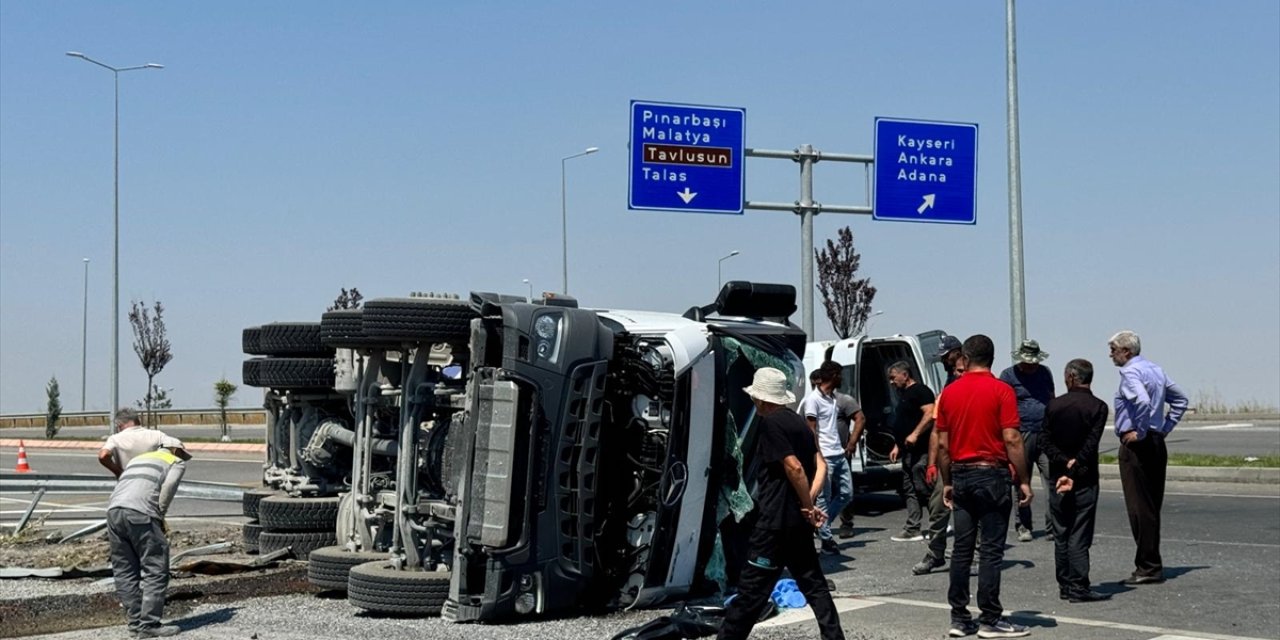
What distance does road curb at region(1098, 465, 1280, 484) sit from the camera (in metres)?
20.0

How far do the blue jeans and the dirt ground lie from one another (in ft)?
18.4

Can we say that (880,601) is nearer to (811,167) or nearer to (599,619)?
(599,619)

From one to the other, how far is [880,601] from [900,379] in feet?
13.0

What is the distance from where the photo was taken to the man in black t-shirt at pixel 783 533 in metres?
7.88

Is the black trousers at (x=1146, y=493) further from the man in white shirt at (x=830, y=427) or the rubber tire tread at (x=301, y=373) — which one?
the rubber tire tread at (x=301, y=373)

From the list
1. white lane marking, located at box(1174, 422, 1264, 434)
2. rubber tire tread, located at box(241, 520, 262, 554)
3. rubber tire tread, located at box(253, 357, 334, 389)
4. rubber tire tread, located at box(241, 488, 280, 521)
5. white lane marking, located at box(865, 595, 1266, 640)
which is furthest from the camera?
white lane marking, located at box(1174, 422, 1264, 434)

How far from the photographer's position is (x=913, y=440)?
43.4 feet

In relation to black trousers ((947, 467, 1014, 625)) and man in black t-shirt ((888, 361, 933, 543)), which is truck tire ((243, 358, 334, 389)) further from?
black trousers ((947, 467, 1014, 625))

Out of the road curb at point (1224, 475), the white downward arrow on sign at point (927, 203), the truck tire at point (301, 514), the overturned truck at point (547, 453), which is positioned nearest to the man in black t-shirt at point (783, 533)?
the overturned truck at point (547, 453)

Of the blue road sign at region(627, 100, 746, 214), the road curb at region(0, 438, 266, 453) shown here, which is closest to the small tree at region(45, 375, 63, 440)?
the road curb at region(0, 438, 266, 453)

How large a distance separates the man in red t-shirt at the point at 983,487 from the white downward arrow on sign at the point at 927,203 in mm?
14209

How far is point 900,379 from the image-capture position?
551 inches

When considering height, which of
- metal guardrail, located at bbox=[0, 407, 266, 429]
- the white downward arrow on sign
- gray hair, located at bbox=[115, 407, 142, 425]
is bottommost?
metal guardrail, located at bbox=[0, 407, 266, 429]

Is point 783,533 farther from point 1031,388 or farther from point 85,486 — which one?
point 85,486
